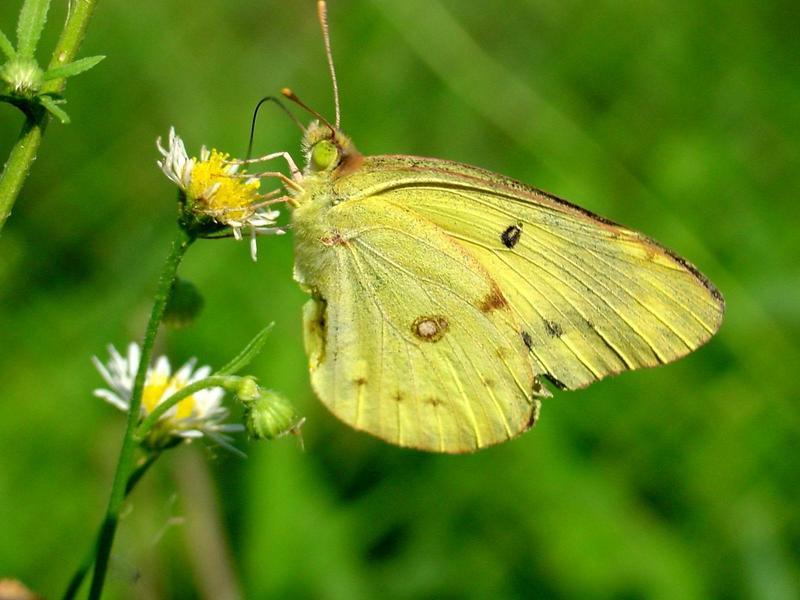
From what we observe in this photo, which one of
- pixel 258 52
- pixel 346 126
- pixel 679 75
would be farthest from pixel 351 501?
pixel 679 75

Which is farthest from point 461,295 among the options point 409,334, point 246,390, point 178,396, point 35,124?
point 35,124

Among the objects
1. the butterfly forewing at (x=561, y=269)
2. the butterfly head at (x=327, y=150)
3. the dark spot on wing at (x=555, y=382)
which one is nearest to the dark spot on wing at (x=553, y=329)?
the butterfly forewing at (x=561, y=269)

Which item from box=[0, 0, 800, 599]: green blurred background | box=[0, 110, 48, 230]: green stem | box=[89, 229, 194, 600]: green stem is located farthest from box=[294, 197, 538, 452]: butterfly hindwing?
box=[0, 110, 48, 230]: green stem

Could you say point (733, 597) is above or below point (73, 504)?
above

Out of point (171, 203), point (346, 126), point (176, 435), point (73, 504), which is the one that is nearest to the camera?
point (176, 435)

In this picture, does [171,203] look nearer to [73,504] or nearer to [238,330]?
[238,330]

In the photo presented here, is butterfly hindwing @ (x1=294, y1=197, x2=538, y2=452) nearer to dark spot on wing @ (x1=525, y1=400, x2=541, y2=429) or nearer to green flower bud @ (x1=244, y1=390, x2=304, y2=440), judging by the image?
dark spot on wing @ (x1=525, y1=400, x2=541, y2=429)

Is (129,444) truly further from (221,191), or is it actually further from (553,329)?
(553,329)
